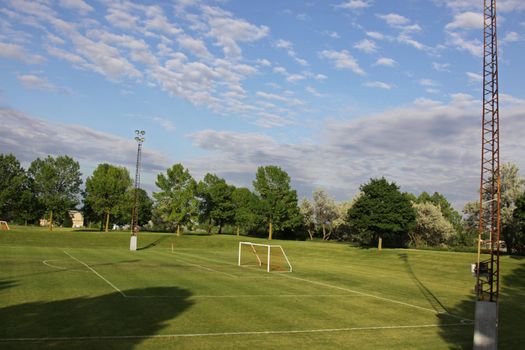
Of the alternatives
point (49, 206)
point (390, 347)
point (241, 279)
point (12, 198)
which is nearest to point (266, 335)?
point (390, 347)

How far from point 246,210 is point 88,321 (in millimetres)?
81351

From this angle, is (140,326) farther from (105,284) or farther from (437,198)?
(437,198)

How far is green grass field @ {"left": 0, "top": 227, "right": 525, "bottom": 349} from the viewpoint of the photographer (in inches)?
566

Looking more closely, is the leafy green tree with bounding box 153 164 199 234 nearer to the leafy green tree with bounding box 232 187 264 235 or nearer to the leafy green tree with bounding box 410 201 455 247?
the leafy green tree with bounding box 232 187 264 235

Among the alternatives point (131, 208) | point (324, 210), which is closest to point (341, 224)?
point (324, 210)

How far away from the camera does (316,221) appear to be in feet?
356

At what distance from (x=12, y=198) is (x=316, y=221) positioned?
2618 inches

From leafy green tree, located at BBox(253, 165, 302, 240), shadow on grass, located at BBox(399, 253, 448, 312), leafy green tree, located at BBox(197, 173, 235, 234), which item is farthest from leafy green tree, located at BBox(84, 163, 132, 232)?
shadow on grass, located at BBox(399, 253, 448, 312)

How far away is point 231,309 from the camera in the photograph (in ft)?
64.3

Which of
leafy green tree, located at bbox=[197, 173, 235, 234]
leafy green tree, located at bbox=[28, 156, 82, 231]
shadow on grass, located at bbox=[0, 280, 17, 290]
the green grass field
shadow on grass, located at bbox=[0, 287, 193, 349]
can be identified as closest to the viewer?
shadow on grass, located at bbox=[0, 287, 193, 349]

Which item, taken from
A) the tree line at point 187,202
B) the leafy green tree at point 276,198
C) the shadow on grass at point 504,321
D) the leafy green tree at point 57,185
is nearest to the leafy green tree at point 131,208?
the tree line at point 187,202

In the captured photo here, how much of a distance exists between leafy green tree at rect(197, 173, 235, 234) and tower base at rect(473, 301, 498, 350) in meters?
92.4

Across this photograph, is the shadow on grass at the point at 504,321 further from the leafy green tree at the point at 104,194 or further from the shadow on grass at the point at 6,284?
the leafy green tree at the point at 104,194

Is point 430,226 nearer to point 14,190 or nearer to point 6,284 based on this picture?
point 6,284
